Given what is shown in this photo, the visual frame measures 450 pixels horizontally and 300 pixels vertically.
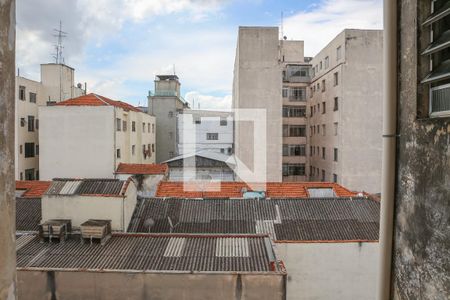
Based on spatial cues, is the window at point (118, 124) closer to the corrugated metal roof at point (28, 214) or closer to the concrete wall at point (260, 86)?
the concrete wall at point (260, 86)

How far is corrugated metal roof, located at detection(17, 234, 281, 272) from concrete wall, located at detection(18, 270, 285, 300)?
232 millimetres

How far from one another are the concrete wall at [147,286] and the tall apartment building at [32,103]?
14709mm

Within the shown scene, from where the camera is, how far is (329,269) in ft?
40.2

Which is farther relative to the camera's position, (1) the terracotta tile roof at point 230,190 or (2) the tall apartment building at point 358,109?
(2) the tall apartment building at point 358,109

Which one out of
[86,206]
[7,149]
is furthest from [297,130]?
[7,149]

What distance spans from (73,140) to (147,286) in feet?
51.3

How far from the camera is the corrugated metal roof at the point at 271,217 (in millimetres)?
12844

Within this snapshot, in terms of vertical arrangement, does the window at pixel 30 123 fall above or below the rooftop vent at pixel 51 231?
above

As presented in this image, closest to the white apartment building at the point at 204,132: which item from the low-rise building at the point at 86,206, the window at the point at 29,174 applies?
the window at the point at 29,174

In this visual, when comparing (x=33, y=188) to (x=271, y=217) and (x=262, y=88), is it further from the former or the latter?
(x=262, y=88)

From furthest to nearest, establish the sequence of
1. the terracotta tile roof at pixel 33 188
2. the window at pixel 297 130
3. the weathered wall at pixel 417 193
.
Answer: the window at pixel 297 130 < the terracotta tile roof at pixel 33 188 < the weathered wall at pixel 417 193

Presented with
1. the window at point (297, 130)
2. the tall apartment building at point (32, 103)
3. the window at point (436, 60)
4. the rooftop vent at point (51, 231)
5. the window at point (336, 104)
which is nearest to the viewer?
the window at point (436, 60)

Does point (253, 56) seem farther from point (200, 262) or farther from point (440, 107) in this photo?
point (440, 107)

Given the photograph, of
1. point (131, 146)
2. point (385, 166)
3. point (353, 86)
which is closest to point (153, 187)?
point (131, 146)
